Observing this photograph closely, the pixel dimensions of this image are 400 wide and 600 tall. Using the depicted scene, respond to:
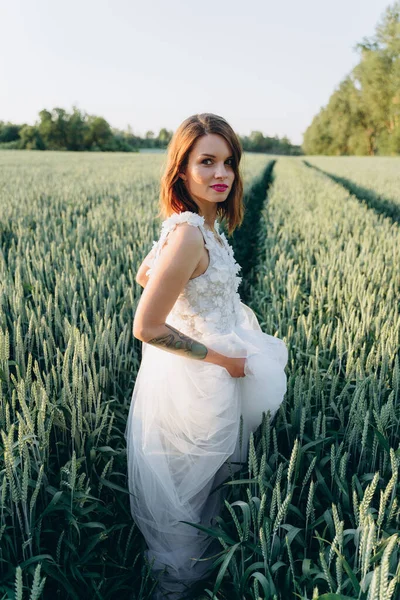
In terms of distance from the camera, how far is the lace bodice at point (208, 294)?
1478 millimetres

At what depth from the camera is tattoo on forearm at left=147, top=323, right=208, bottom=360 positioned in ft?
4.61

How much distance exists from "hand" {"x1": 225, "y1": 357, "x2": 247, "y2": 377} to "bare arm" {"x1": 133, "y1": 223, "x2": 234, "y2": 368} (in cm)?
22

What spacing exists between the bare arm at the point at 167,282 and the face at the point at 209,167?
20 cm

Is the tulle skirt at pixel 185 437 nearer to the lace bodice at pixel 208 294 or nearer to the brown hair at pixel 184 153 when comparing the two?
the lace bodice at pixel 208 294

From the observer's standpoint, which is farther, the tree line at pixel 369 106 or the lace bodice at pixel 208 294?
the tree line at pixel 369 106

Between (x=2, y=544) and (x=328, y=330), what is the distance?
5.56 feet

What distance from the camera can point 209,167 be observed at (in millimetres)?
1484

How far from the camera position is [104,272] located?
2.98m

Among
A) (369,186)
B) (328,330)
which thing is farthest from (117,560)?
(369,186)

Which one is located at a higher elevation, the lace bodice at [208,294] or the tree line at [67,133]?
the tree line at [67,133]

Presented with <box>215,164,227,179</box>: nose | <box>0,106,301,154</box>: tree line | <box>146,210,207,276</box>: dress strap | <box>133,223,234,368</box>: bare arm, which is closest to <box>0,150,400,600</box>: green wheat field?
<box>133,223,234,368</box>: bare arm

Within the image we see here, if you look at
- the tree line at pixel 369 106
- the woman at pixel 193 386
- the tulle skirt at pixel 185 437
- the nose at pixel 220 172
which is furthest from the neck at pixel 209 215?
the tree line at pixel 369 106

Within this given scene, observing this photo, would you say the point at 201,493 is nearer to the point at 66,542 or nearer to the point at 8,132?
the point at 66,542

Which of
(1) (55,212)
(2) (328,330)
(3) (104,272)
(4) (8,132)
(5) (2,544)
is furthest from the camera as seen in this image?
(4) (8,132)
